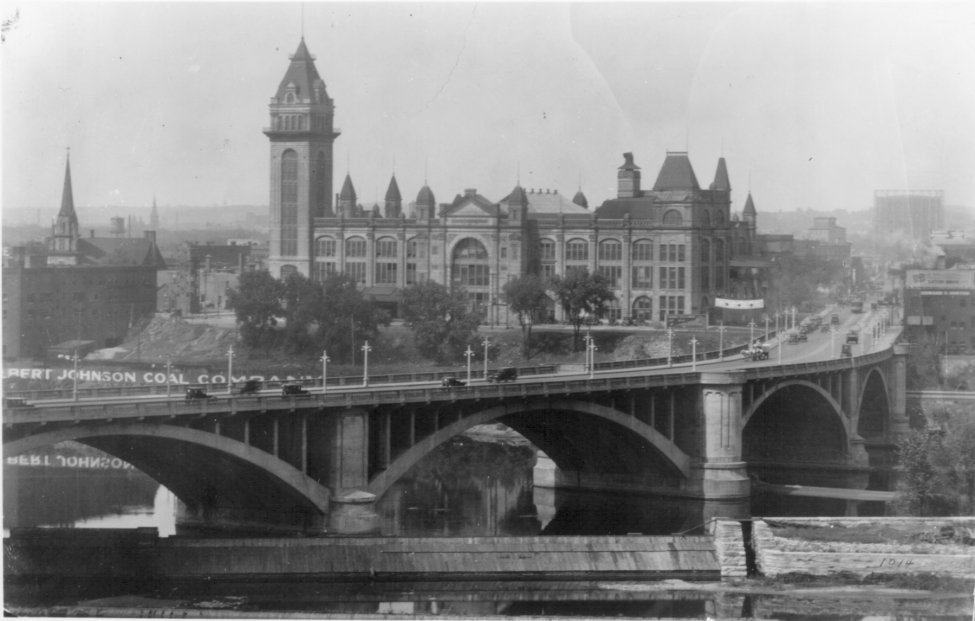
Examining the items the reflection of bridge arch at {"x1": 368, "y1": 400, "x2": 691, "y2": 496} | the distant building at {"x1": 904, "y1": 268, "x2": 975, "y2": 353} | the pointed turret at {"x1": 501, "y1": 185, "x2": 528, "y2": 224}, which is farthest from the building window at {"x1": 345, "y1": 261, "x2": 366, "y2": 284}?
the reflection of bridge arch at {"x1": 368, "y1": 400, "x2": 691, "y2": 496}

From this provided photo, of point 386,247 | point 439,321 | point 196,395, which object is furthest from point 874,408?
point 196,395

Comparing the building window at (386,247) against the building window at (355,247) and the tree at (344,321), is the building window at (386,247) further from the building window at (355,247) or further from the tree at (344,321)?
the tree at (344,321)

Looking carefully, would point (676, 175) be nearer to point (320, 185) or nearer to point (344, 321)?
point (320, 185)

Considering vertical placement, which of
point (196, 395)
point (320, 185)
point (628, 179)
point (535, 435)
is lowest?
point (535, 435)

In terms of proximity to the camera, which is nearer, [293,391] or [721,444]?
[293,391]

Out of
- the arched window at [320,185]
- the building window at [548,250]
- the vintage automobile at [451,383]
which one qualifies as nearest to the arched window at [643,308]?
the building window at [548,250]

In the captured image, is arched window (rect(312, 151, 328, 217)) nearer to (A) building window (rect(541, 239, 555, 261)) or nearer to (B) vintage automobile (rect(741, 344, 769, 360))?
(A) building window (rect(541, 239, 555, 261))
